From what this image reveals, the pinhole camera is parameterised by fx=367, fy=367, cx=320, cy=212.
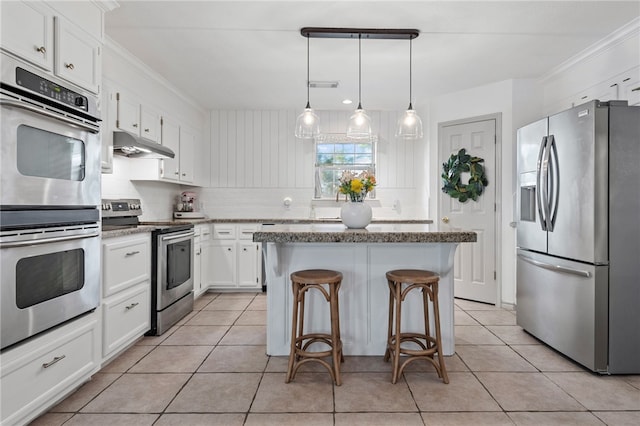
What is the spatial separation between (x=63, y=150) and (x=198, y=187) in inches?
131

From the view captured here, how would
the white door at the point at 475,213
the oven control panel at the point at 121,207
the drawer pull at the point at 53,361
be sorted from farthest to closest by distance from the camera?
the white door at the point at 475,213 < the oven control panel at the point at 121,207 < the drawer pull at the point at 53,361

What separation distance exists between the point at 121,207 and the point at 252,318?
5.26 feet

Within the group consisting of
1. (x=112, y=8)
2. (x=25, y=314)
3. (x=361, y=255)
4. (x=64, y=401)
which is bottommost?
(x=64, y=401)

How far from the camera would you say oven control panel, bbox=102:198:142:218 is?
3107 mm

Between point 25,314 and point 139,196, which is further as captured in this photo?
point 139,196

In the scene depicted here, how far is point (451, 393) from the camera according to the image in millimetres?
2186

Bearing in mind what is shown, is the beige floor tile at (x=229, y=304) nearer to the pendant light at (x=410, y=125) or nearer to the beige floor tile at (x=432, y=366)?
the beige floor tile at (x=432, y=366)

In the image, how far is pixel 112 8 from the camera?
2398mm

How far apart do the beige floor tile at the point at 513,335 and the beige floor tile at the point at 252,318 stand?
211 cm

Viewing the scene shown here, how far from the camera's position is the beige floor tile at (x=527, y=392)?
80.7 inches

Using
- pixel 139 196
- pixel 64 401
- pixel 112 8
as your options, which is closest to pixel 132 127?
pixel 139 196

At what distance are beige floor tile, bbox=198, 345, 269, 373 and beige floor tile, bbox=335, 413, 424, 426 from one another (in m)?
0.76

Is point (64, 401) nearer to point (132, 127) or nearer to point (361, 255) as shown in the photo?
point (361, 255)

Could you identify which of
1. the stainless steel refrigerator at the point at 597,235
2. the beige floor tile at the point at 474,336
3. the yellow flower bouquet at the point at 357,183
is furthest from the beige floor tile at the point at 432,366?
the yellow flower bouquet at the point at 357,183
